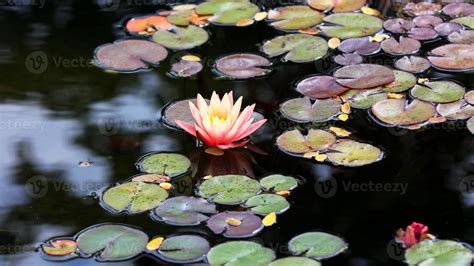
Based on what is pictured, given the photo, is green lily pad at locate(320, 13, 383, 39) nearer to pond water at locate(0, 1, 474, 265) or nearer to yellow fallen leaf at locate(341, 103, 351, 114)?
pond water at locate(0, 1, 474, 265)

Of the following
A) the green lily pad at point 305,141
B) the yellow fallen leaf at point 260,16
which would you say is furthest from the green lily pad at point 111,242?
the yellow fallen leaf at point 260,16

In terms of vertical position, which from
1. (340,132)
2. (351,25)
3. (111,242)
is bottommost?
(111,242)

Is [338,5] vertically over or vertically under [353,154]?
over

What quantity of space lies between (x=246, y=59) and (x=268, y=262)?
1.37 metres

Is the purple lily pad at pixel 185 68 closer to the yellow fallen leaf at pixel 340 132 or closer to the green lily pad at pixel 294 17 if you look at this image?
the green lily pad at pixel 294 17

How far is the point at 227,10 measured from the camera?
4184 mm

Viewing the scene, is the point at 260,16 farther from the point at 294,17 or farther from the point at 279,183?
the point at 279,183

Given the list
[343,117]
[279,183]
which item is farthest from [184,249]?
[343,117]

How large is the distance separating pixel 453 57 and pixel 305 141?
2.97 feet

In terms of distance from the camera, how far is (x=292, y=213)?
275 centimetres

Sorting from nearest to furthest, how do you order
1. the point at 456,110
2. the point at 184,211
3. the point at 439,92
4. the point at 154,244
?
1. the point at 154,244
2. the point at 184,211
3. the point at 456,110
4. the point at 439,92

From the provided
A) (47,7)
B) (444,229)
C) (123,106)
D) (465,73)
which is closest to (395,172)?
(444,229)

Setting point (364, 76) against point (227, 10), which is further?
point (227, 10)

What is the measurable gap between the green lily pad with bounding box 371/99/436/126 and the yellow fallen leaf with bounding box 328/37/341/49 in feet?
1.80
